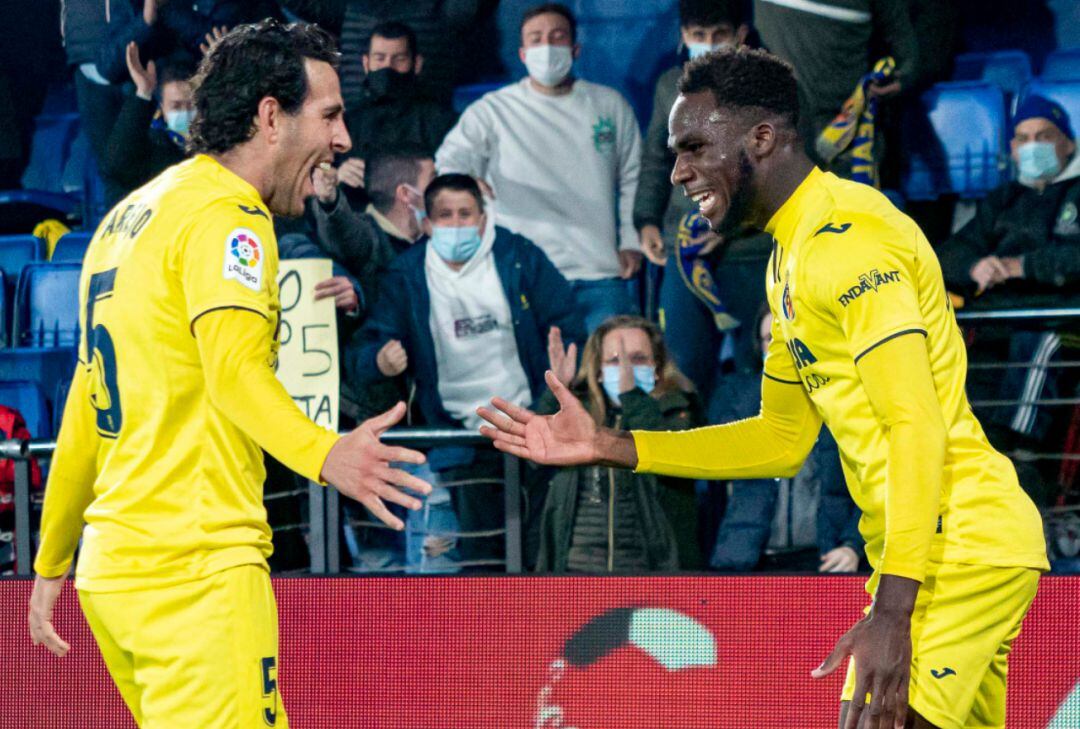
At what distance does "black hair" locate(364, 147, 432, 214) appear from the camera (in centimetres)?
679

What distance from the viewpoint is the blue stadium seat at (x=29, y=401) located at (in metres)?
6.82

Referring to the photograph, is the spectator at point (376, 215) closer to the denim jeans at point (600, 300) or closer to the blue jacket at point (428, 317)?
the blue jacket at point (428, 317)

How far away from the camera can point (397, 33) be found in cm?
678

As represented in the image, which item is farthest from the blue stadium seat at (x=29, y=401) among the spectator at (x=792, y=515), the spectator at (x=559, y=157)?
the spectator at (x=792, y=515)

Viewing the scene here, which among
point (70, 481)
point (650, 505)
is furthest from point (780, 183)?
point (650, 505)

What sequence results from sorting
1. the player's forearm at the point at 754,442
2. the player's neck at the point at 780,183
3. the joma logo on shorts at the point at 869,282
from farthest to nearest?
the player's forearm at the point at 754,442, the player's neck at the point at 780,183, the joma logo on shorts at the point at 869,282

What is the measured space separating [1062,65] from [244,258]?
4991mm

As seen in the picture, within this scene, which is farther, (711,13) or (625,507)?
(711,13)

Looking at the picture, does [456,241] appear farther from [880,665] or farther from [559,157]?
[880,665]

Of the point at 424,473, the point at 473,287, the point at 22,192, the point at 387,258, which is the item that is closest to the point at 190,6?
the point at 22,192

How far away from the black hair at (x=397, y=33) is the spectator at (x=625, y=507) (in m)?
2.01

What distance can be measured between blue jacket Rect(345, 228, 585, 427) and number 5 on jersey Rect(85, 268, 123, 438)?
3.30m

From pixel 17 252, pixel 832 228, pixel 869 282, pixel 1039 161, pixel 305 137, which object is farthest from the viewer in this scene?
pixel 17 252

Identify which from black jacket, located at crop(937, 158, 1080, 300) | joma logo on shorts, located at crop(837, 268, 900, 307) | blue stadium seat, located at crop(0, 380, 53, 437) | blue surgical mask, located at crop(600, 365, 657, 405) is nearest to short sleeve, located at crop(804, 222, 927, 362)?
joma logo on shorts, located at crop(837, 268, 900, 307)
